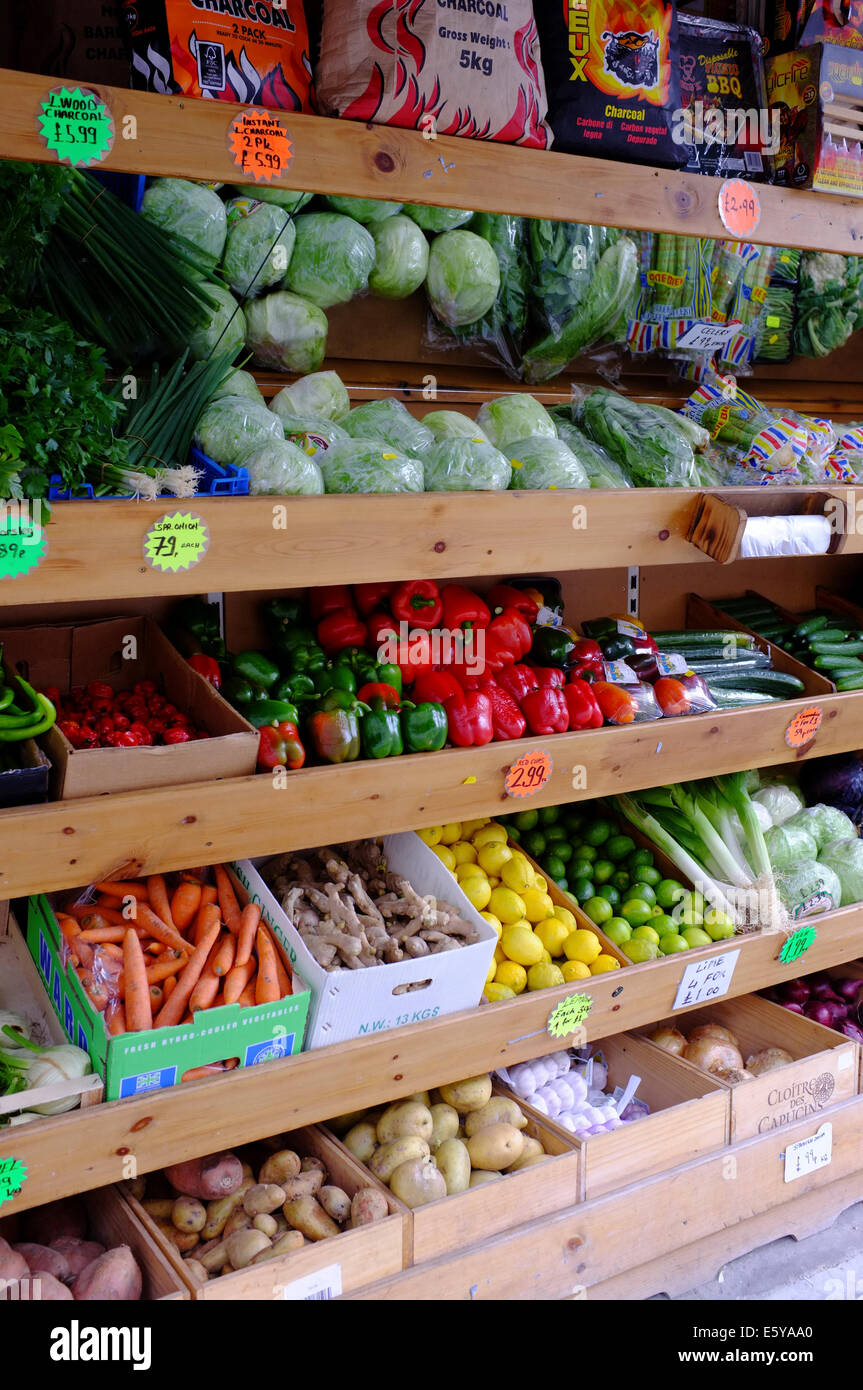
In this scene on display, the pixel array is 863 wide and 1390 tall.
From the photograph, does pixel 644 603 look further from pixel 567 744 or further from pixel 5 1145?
pixel 5 1145

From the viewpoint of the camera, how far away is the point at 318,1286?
6.98 ft

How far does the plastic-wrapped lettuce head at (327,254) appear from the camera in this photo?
2.51 meters

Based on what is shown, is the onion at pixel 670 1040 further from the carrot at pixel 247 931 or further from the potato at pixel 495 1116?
the carrot at pixel 247 931

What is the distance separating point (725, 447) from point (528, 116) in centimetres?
118

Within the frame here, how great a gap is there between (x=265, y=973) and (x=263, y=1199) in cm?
46

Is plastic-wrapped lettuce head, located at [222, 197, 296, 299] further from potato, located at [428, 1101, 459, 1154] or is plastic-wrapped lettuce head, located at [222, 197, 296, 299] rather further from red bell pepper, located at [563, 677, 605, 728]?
potato, located at [428, 1101, 459, 1154]

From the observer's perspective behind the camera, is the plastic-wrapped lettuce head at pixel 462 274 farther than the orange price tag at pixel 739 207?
Yes

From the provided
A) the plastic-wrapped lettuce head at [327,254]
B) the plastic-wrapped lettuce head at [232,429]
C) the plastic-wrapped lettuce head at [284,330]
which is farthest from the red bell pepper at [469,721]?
the plastic-wrapped lettuce head at [327,254]

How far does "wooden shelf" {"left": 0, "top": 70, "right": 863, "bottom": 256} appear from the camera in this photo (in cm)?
166

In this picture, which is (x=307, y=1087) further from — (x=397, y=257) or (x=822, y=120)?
(x=822, y=120)

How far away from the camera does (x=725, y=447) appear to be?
3020mm

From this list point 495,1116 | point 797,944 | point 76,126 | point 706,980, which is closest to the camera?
point 76,126

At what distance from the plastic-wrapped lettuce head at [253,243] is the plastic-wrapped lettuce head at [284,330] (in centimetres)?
5

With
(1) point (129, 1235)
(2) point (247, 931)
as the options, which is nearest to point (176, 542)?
(2) point (247, 931)
